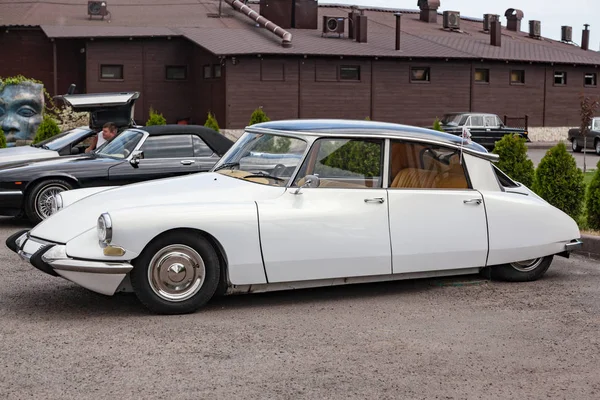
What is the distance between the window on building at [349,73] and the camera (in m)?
40.8

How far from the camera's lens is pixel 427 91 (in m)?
43.1

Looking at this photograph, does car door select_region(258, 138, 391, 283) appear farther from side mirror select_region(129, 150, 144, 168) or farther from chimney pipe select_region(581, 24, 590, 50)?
chimney pipe select_region(581, 24, 590, 50)

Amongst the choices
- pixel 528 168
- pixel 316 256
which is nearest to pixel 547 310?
pixel 316 256

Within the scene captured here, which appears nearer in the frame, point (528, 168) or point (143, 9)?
point (528, 168)

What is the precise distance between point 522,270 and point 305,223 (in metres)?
2.39

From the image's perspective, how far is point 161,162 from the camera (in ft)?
43.0

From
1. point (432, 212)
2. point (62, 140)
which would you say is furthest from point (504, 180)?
point (62, 140)

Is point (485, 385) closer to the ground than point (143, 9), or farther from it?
closer to the ground

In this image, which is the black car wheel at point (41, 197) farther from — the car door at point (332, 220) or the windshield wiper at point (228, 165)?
the car door at point (332, 220)

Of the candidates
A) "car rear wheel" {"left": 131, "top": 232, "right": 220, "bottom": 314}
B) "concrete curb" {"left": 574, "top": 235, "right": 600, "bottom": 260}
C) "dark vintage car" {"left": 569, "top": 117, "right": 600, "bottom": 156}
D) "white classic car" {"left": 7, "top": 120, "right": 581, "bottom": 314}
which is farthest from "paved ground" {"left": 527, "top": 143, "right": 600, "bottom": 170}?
"car rear wheel" {"left": 131, "top": 232, "right": 220, "bottom": 314}

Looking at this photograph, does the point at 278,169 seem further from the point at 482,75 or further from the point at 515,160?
the point at 482,75

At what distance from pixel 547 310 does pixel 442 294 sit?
3.27 feet

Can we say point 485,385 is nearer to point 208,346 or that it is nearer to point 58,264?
point 208,346

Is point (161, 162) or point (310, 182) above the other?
point (310, 182)
